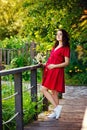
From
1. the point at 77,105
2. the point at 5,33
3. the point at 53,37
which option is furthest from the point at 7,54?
the point at 5,33

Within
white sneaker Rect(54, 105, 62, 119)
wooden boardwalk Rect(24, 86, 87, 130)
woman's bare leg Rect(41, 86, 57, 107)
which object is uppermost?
woman's bare leg Rect(41, 86, 57, 107)

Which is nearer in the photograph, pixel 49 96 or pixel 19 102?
pixel 19 102

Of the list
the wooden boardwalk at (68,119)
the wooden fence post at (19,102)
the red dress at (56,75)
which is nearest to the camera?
the wooden fence post at (19,102)

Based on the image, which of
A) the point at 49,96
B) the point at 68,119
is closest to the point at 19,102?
the point at 49,96

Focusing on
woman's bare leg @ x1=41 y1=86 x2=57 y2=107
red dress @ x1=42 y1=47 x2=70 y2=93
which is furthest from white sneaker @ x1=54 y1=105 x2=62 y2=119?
red dress @ x1=42 y1=47 x2=70 y2=93

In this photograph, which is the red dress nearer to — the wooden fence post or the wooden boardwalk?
the wooden boardwalk

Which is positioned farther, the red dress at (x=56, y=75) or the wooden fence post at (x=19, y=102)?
the red dress at (x=56, y=75)

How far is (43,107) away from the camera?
32.4 ft

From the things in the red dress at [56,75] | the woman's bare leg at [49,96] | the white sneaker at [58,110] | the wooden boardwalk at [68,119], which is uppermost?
the red dress at [56,75]

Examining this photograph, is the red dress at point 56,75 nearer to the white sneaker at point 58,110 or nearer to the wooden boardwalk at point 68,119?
the white sneaker at point 58,110

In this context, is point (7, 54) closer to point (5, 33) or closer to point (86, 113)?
point (86, 113)

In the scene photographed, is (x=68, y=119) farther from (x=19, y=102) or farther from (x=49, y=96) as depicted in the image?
(x=19, y=102)

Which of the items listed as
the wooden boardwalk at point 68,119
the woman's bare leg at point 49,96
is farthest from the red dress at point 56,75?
the wooden boardwalk at point 68,119

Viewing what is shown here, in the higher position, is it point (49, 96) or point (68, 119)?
point (49, 96)
